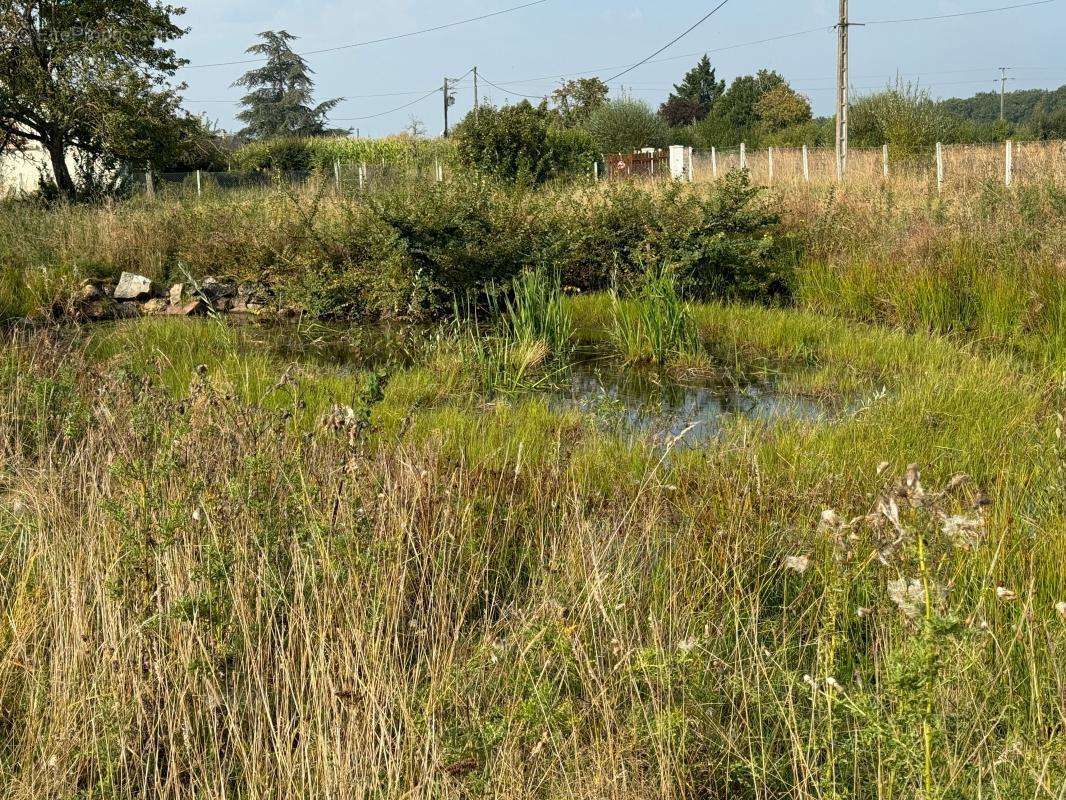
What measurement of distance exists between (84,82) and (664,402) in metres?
19.8

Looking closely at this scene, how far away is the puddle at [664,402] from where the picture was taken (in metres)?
5.54

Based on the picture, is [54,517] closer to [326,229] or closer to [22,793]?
[22,793]

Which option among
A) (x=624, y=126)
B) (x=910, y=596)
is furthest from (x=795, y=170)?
(x=910, y=596)

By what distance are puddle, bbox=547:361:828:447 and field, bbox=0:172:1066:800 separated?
0.07 metres

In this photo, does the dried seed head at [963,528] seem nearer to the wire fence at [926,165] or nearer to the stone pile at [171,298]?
the stone pile at [171,298]

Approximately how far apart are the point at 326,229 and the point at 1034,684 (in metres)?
9.81

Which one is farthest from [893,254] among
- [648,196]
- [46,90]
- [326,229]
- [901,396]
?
[46,90]

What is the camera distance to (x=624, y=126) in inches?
1446

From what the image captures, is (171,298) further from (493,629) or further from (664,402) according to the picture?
(493,629)

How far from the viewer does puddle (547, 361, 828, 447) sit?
554 cm

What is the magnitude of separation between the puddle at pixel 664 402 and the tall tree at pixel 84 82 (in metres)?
17.4

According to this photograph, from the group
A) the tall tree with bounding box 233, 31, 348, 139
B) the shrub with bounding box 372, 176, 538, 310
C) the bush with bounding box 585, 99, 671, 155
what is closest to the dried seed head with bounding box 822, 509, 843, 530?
the shrub with bounding box 372, 176, 538, 310

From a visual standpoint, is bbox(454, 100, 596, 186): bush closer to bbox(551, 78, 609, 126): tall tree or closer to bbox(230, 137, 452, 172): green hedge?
bbox(230, 137, 452, 172): green hedge

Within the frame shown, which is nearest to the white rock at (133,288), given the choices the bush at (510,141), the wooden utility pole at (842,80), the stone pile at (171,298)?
the stone pile at (171,298)
